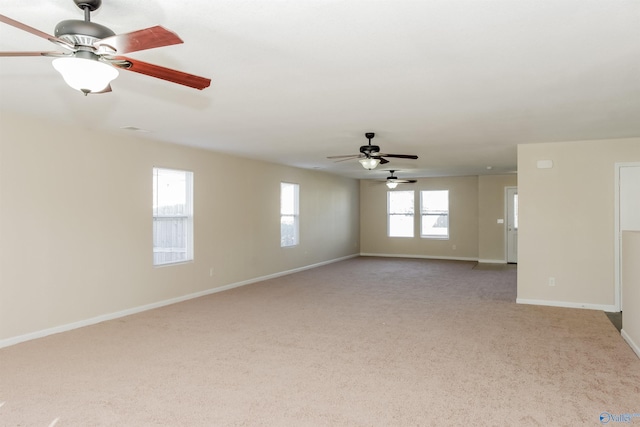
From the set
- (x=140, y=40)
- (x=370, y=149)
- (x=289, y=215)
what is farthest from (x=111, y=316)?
(x=289, y=215)

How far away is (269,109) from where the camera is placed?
13.7ft

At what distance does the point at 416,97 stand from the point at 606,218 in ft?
12.5

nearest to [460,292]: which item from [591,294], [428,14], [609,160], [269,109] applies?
[591,294]

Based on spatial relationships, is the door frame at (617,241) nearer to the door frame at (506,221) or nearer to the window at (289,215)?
the door frame at (506,221)

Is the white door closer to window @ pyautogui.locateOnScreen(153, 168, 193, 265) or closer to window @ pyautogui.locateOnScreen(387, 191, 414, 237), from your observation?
window @ pyautogui.locateOnScreen(387, 191, 414, 237)

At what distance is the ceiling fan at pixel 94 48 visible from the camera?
5.88 ft

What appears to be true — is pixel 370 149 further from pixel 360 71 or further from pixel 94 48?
pixel 94 48

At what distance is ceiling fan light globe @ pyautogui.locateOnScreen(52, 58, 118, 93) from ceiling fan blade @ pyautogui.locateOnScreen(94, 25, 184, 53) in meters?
0.11

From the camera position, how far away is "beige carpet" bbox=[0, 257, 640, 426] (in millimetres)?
2816

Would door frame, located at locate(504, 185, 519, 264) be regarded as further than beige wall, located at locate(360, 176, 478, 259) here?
No

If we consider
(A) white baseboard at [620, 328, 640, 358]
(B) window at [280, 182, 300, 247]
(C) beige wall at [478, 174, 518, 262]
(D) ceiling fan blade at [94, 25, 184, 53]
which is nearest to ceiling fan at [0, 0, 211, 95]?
(D) ceiling fan blade at [94, 25, 184, 53]

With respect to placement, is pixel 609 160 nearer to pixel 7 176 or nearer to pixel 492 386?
pixel 492 386

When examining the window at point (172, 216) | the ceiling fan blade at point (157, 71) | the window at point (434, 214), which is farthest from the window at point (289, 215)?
the ceiling fan blade at point (157, 71)

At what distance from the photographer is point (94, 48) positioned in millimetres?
1953
